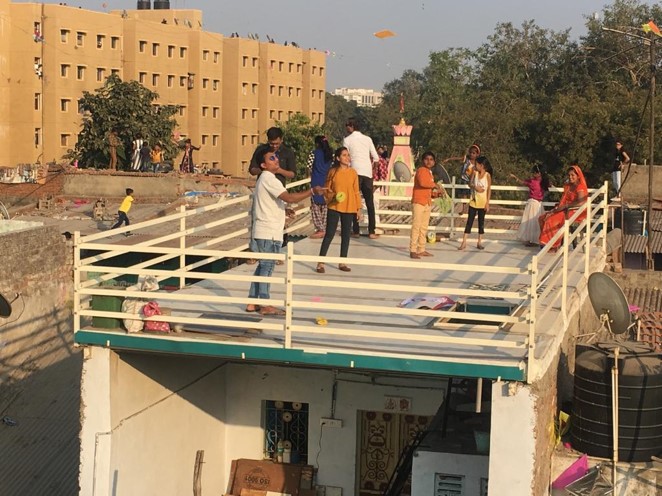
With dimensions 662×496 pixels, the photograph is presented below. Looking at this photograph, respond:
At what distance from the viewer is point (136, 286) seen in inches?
387

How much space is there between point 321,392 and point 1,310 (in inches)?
132

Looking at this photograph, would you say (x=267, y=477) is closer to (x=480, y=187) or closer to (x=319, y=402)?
(x=319, y=402)

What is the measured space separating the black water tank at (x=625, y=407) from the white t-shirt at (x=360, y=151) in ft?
17.1

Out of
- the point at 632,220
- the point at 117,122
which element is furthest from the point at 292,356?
the point at 117,122

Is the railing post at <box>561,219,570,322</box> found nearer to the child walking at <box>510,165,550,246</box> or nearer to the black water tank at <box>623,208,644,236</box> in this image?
the child walking at <box>510,165,550,246</box>

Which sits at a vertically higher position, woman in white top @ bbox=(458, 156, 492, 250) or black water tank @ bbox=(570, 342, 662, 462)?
woman in white top @ bbox=(458, 156, 492, 250)


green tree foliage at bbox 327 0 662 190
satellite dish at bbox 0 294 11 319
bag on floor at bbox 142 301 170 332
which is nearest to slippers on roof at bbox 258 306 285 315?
bag on floor at bbox 142 301 170 332

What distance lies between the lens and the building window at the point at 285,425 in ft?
37.8

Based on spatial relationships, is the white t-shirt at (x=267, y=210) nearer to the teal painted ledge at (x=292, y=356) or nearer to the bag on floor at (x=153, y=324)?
the bag on floor at (x=153, y=324)

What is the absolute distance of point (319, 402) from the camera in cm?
1137

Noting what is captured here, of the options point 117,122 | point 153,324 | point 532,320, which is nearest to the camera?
point 532,320

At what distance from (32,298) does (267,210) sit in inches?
322

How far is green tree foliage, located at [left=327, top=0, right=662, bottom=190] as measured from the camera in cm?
3906

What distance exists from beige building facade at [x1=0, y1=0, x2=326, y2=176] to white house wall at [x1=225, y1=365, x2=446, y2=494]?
2062 inches
